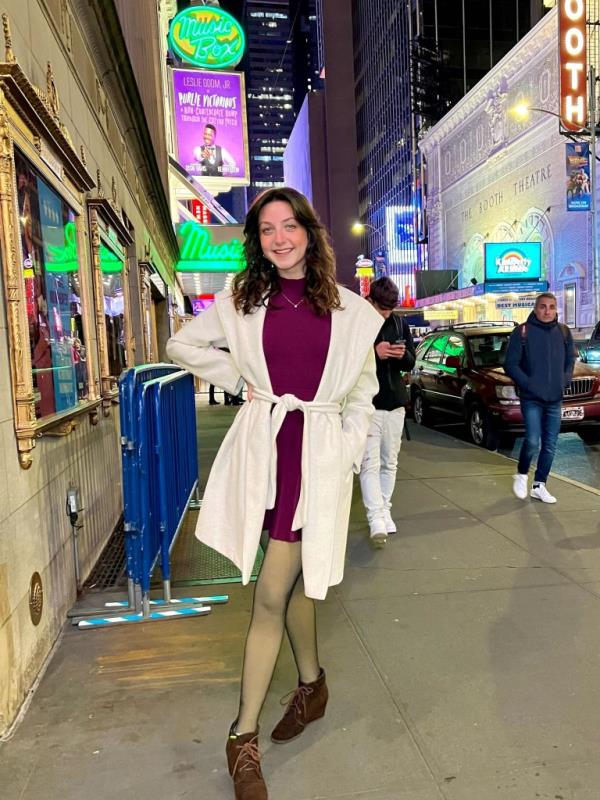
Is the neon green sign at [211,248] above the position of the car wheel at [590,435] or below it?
above

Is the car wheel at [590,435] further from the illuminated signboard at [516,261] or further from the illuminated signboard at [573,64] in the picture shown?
the illuminated signboard at [516,261]

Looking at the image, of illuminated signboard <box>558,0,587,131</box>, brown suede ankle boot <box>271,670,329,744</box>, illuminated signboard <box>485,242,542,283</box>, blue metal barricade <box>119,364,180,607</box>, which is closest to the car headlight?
blue metal barricade <box>119,364,180,607</box>

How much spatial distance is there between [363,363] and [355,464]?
1.30ft

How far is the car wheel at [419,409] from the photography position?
39.1ft

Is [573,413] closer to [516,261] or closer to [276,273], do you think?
[276,273]

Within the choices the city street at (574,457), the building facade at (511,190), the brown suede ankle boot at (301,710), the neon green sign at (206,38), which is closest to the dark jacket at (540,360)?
the city street at (574,457)

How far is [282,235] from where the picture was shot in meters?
2.32

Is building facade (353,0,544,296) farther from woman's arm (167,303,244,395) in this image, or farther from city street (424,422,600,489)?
woman's arm (167,303,244,395)

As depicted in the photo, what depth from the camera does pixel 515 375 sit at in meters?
5.87

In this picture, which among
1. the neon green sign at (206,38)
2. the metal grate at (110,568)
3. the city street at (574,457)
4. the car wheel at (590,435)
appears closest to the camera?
the metal grate at (110,568)

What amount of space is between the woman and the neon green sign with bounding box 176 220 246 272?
12.9 metres

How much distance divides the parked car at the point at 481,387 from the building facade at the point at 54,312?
5.34m

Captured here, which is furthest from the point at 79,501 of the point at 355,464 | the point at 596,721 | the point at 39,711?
the point at 596,721

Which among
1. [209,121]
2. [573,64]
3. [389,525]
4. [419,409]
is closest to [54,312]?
[389,525]
